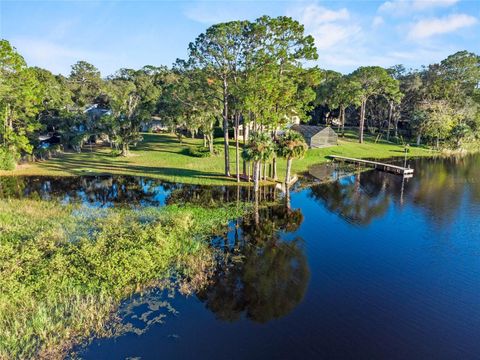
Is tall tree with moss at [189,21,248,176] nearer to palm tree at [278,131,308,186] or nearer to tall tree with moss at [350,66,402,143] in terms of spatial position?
palm tree at [278,131,308,186]

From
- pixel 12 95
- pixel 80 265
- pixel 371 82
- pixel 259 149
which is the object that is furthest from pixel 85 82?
pixel 80 265

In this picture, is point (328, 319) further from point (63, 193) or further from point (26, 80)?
point (26, 80)

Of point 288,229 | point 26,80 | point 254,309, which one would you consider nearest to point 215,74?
point 288,229

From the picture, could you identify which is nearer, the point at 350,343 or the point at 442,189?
the point at 350,343

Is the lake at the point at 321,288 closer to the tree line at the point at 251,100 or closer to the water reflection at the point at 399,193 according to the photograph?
the water reflection at the point at 399,193

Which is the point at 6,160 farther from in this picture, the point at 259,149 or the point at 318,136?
the point at 318,136

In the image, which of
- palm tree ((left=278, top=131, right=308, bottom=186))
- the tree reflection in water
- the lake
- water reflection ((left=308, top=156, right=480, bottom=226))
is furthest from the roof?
the tree reflection in water
